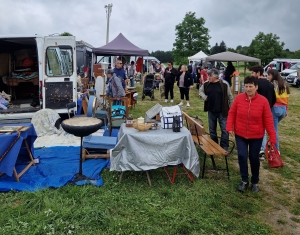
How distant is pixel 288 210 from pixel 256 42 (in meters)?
40.1

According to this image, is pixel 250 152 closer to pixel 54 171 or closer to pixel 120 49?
pixel 54 171

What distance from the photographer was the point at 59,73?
651cm

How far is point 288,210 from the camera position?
3525mm

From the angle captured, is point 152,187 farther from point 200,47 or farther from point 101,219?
point 200,47

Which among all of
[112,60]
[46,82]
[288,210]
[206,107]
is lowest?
[288,210]

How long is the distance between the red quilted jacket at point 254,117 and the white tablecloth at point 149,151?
750 mm

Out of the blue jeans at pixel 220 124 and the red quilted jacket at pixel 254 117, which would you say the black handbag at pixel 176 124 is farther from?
the blue jeans at pixel 220 124

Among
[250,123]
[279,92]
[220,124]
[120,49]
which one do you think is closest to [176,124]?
[250,123]

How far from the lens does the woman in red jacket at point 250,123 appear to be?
3.60 m

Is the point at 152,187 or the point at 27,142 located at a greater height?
the point at 27,142

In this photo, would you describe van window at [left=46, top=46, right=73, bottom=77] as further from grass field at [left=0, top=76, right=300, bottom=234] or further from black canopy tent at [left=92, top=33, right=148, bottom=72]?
black canopy tent at [left=92, top=33, right=148, bottom=72]

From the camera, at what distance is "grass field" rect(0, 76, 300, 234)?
9.84 ft

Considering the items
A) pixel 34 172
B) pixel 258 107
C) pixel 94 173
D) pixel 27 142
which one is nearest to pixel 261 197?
pixel 258 107

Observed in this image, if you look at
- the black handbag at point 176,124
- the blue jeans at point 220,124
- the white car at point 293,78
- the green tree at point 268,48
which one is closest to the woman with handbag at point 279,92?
the blue jeans at point 220,124
